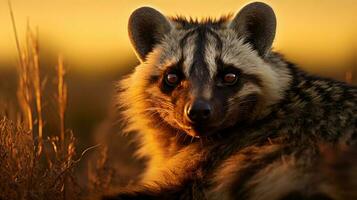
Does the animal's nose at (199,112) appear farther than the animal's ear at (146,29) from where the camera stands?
No

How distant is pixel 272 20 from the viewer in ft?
24.2

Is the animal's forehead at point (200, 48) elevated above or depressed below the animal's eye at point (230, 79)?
above

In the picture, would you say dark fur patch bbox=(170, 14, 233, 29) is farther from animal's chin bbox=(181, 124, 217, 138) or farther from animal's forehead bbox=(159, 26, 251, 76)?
animal's chin bbox=(181, 124, 217, 138)

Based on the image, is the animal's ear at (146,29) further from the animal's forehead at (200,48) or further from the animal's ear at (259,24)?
the animal's ear at (259,24)

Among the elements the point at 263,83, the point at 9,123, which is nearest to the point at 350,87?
the point at 263,83

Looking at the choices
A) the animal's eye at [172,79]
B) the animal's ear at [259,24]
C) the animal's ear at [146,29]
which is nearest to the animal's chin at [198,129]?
the animal's eye at [172,79]

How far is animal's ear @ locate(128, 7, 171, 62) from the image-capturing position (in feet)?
24.8

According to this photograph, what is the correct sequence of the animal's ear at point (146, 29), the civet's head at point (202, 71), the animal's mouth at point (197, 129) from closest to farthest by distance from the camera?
the animal's mouth at point (197, 129) < the civet's head at point (202, 71) < the animal's ear at point (146, 29)

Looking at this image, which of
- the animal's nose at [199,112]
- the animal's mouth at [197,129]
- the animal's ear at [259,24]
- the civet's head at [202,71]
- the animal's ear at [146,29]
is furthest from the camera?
the animal's ear at [146,29]

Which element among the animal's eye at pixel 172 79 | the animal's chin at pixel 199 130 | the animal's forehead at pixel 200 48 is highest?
the animal's forehead at pixel 200 48

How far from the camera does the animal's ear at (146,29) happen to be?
757cm

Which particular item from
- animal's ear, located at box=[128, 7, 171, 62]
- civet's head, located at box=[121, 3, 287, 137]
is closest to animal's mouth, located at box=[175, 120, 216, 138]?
civet's head, located at box=[121, 3, 287, 137]

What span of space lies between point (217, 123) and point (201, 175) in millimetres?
508

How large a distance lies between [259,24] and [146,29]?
40.1 inches
